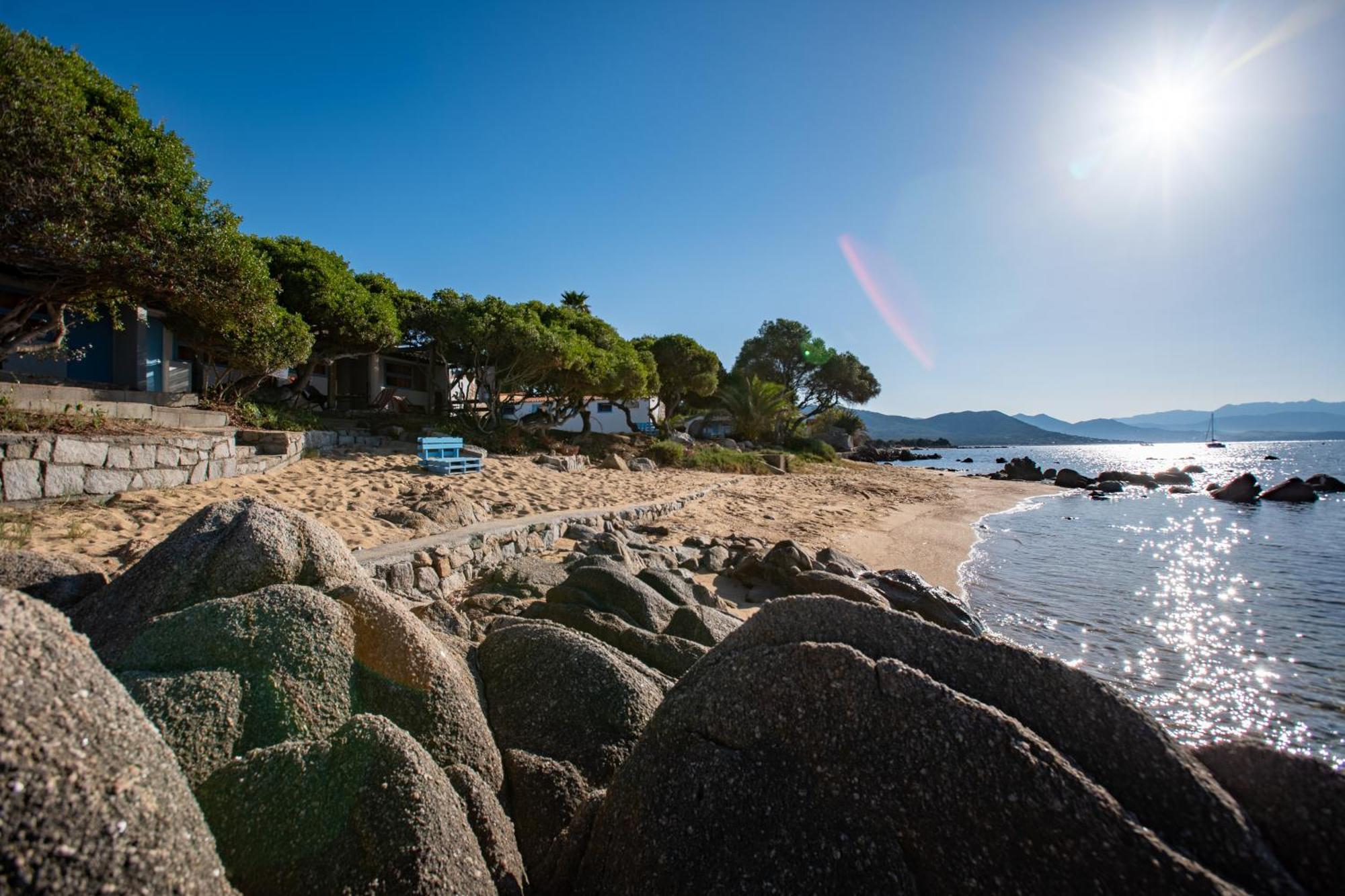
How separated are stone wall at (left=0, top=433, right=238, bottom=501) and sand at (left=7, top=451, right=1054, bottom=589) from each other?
→ 1.03 ft

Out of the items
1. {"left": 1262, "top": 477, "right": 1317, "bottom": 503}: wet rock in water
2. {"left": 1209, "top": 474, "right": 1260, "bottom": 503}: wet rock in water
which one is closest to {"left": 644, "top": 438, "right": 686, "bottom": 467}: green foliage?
{"left": 1209, "top": 474, "right": 1260, "bottom": 503}: wet rock in water

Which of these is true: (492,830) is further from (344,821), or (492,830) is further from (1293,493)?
(1293,493)

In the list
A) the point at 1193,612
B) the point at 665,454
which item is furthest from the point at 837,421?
the point at 1193,612

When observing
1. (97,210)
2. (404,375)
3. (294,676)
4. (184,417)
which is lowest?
(294,676)

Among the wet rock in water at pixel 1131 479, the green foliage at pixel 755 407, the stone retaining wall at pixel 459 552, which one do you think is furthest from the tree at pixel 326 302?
the wet rock in water at pixel 1131 479

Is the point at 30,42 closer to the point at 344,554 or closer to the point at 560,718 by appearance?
the point at 344,554

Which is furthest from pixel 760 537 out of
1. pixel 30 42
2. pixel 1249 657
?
pixel 30 42

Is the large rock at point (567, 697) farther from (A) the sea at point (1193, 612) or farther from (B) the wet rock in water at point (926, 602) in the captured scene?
Result: (B) the wet rock in water at point (926, 602)

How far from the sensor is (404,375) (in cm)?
2725

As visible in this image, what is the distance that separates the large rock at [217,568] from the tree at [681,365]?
25324 mm

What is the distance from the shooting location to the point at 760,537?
466 inches

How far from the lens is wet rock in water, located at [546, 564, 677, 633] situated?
5.23m

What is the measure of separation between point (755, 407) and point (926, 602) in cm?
2545

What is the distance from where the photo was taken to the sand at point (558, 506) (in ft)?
21.9
